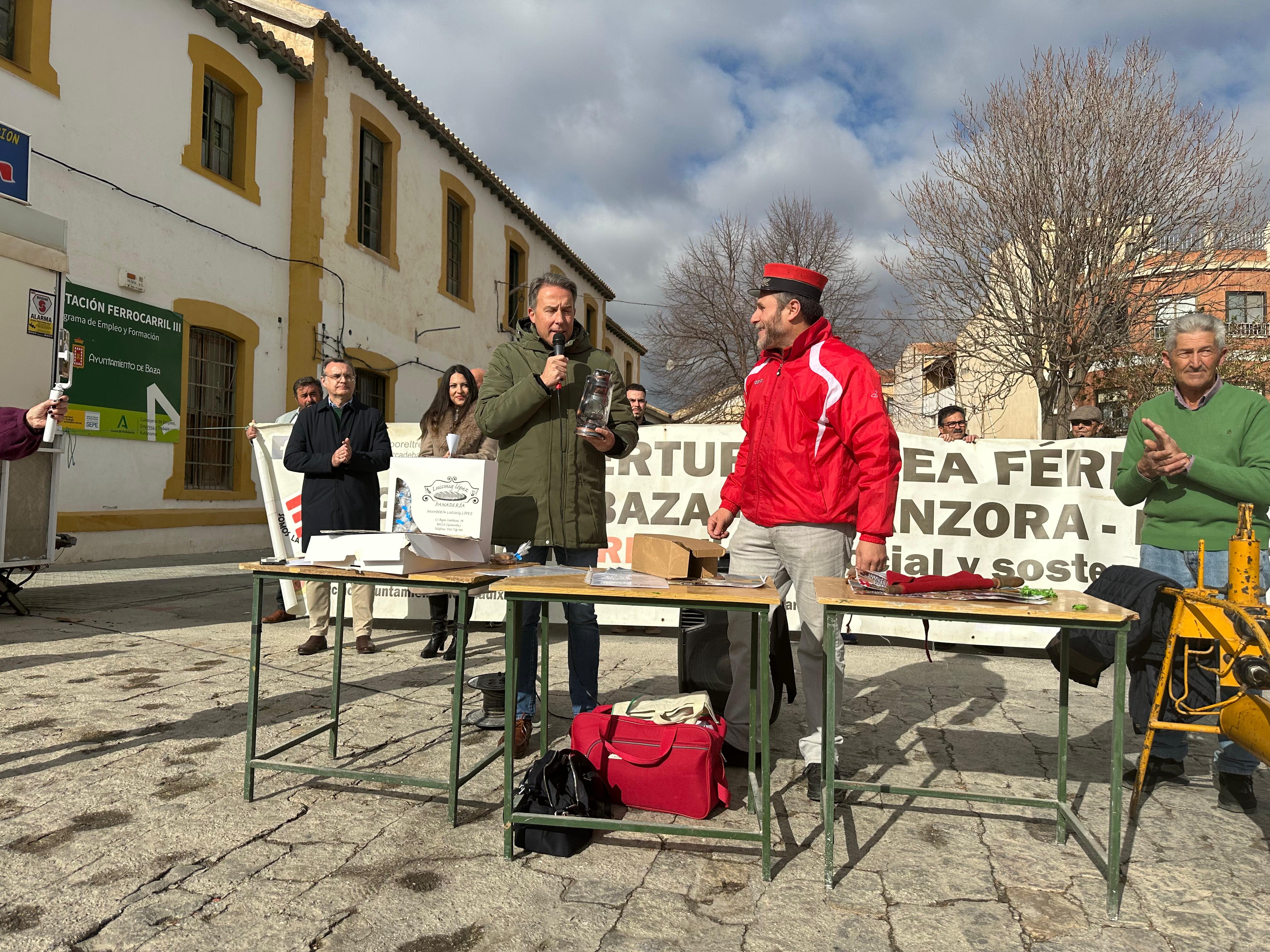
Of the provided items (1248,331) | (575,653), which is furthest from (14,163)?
(1248,331)

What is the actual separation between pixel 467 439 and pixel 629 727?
3.19 metres

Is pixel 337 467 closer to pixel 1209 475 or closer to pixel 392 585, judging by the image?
pixel 392 585

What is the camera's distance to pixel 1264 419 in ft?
11.5

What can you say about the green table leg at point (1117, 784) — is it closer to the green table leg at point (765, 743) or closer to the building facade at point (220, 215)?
the green table leg at point (765, 743)

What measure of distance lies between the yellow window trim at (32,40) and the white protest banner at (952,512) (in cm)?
565

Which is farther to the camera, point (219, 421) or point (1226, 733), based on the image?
point (219, 421)

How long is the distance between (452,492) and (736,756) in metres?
1.64

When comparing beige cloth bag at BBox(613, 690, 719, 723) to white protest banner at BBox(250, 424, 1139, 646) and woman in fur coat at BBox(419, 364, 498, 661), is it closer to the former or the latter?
woman in fur coat at BBox(419, 364, 498, 661)

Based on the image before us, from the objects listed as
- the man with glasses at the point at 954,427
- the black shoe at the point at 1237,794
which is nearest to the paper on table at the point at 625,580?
the black shoe at the point at 1237,794

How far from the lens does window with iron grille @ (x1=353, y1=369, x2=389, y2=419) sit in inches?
613

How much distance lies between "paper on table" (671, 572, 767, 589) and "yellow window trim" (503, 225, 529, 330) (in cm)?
1777

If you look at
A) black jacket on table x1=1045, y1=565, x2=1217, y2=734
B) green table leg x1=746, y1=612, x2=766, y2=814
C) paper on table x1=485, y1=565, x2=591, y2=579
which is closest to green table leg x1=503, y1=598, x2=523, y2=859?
paper on table x1=485, y1=565, x2=591, y2=579

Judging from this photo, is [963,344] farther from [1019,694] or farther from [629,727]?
[629,727]

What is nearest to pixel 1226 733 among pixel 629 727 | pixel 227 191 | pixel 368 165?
pixel 629 727
